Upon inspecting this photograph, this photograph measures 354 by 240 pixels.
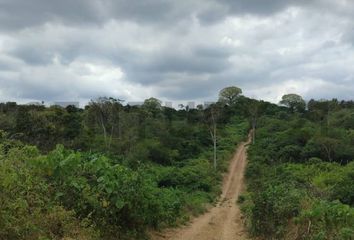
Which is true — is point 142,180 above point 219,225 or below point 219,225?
above

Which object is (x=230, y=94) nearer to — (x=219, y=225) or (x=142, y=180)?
(x=219, y=225)

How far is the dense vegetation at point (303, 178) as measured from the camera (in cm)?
1130

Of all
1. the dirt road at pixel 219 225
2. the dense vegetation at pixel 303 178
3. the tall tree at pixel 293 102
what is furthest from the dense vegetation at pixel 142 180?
the tall tree at pixel 293 102

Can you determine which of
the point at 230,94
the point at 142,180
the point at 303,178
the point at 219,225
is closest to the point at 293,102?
the point at 230,94

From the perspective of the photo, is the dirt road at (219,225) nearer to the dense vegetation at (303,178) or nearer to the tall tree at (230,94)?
the dense vegetation at (303,178)

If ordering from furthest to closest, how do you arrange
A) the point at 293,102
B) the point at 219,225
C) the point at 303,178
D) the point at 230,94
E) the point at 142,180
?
the point at 230,94 < the point at 293,102 < the point at 303,178 < the point at 219,225 < the point at 142,180

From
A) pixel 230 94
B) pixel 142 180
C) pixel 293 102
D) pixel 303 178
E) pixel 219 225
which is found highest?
pixel 230 94

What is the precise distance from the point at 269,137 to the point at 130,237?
146ft

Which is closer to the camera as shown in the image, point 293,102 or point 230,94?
point 293,102

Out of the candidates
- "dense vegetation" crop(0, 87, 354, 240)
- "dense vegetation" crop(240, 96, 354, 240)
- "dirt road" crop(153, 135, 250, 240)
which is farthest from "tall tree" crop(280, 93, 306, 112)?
"dirt road" crop(153, 135, 250, 240)

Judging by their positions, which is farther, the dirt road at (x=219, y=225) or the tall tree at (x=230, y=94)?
the tall tree at (x=230, y=94)

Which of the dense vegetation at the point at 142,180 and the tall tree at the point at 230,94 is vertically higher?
the tall tree at the point at 230,94

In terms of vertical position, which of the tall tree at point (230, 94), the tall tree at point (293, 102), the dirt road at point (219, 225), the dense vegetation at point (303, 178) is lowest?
the dirt road at point (219, 225)

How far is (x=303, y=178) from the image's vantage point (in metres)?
29.9
